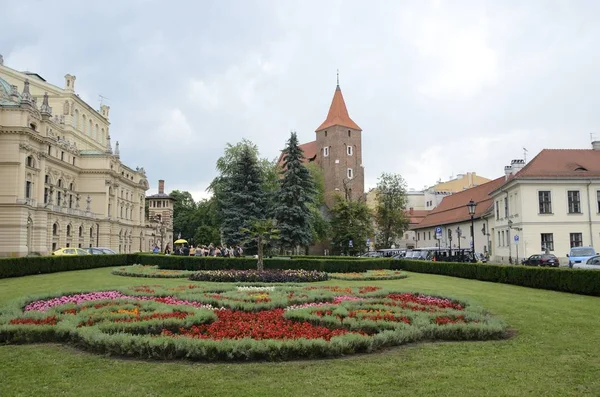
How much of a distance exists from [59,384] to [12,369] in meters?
1.28

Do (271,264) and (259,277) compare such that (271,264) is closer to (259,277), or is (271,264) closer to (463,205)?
(259,277)

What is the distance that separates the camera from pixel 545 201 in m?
39.6

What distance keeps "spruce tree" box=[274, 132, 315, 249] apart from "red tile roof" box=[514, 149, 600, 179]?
64.7ft

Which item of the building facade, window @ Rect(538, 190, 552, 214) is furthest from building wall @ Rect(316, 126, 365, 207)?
window @ Rect(538, 190, 552, 214)

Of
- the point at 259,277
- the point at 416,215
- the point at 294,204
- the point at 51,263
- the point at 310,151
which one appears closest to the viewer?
the point at 259,277

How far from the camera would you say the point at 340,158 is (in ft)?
281

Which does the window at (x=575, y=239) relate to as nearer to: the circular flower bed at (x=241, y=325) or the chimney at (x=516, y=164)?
the chimney at (x=516, y=164)

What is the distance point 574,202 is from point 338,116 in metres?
53.8

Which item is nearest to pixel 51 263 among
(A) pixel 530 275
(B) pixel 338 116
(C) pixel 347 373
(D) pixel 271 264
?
(D) pixel 271 264

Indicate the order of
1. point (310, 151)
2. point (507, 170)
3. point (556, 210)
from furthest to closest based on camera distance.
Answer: point (310, 151)
point (507, 170)
point (556, 210)

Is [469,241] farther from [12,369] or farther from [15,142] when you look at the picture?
[12,369]

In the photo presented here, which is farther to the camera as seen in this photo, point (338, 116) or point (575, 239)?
point (338, 116)

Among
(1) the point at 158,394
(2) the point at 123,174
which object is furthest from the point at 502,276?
(2) the point at 123,174

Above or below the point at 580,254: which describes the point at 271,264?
below
